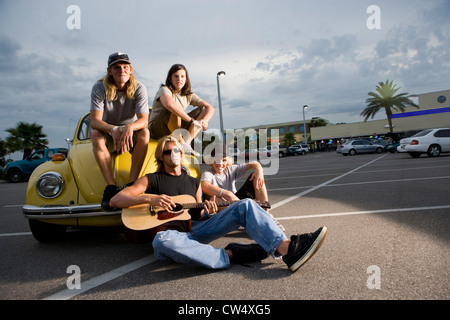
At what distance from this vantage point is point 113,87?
4016 millimetres

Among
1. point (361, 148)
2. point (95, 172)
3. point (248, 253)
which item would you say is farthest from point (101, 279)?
point (361, 148)

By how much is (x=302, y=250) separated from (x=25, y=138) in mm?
34375

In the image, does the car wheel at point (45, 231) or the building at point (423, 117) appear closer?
the car wheel at point (45, 231)

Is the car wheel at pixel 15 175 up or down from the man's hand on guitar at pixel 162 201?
down

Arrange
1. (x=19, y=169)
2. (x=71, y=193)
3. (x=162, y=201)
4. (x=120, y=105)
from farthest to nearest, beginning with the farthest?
1. (x=19, y=169)
2. (x=120, y=105)
3. (x=71, y=193)
4. (x=162, y=201)

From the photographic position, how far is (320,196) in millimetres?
6777

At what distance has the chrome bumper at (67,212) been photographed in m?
3.58

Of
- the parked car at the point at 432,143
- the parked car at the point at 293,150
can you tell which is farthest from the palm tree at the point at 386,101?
the parked car at the point at 432,143

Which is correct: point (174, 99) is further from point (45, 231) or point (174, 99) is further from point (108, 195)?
point (45, 231)

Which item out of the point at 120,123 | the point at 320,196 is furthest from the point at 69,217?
the point at 320,196

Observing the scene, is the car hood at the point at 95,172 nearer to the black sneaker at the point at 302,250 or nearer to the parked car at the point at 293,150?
the black sneaker at the point at 302,250

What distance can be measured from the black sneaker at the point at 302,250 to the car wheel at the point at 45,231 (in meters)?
3.01
